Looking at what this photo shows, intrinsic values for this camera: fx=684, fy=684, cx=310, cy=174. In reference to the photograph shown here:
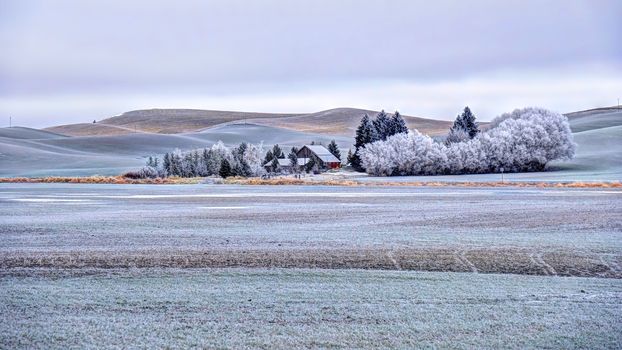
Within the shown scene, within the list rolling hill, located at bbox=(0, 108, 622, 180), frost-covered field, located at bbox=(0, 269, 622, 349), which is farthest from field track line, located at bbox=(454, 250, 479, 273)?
rolling hill, located at bbox=(0, 108, 622, 180)

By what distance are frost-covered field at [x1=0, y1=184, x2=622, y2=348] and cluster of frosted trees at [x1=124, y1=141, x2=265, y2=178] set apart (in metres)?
51.8

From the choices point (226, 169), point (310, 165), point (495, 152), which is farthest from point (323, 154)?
point (226, 169)

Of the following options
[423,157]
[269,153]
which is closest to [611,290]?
[423,157]

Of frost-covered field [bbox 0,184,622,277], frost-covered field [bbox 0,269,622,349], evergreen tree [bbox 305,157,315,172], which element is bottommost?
evergreen tree [bbox 305,157,315,172]

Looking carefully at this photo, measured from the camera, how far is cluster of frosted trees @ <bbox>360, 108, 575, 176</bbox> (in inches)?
2982

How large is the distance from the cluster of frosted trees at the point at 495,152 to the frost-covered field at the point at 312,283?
2241 inches

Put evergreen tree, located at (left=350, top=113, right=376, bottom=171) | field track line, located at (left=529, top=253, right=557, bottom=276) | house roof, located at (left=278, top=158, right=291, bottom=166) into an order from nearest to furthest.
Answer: field track line, located at (left=529, top=253, right=557, bottom=276) → evergreen tree, located at (left=350, top=113, right=376, bottom=171) → house roof, located at (left=278, top=158, right=291, bottom=166)

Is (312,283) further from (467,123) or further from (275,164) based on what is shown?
(467,123)

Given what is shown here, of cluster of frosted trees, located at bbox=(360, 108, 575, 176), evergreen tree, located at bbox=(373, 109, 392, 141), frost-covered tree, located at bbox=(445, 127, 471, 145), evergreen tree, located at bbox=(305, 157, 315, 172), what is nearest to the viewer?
cluster of frosted trees, located at bbox=(360, 108, 575, 176)

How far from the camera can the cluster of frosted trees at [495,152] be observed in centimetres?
7575

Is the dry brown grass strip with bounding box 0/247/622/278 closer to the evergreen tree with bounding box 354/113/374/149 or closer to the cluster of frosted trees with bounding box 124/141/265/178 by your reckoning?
the cluster of frosted trees with bounding box 124/141/265/178

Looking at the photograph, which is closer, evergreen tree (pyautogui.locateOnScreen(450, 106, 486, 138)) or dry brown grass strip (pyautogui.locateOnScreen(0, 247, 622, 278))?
dry brown grass strip (pyautogui.locateOnScreen(0, 247, 622, 278))

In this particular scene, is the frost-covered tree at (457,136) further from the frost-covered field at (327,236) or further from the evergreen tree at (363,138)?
the frost-covered field at (327,236)

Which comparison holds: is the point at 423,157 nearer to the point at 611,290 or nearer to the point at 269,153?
the point at 269,153
